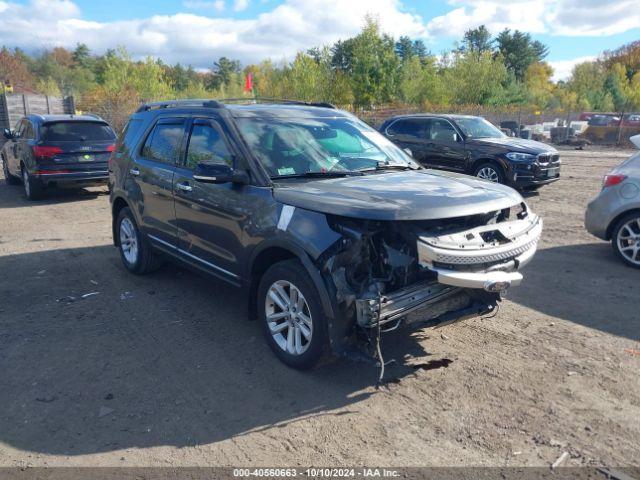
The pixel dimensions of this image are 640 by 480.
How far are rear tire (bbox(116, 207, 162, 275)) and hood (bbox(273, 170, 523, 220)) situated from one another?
2.67m

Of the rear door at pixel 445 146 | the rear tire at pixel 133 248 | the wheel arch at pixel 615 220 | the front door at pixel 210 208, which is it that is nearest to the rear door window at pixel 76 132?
the rear tire at pixel 133 248

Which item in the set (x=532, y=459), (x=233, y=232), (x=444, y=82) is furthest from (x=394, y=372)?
(x=444, y=82)

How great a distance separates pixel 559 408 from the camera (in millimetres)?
3580

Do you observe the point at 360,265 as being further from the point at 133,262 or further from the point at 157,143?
Answer: the point at 133,262

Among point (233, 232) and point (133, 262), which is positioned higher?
point (233, 232)

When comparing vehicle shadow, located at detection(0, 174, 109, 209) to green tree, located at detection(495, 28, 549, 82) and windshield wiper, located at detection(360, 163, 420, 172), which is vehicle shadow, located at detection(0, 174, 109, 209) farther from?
green tree, located at detection(495, 28, 549, 82)

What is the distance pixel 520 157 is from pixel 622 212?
5199 millimetres

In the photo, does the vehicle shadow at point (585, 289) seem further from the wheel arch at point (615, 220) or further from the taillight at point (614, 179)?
the taillight at point (614, 179)

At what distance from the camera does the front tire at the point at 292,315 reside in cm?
375

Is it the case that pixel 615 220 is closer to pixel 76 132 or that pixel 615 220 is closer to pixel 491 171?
pixel 491 171

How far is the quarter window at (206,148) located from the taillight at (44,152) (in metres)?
7.65

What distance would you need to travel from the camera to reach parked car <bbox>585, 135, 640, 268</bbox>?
21.9ft

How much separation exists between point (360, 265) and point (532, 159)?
366 inches

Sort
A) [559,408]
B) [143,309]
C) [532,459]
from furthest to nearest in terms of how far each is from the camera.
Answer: [143,309], [559,408], [532,459]
